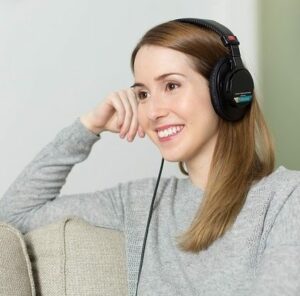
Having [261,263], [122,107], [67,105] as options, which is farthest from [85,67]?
[261,263]

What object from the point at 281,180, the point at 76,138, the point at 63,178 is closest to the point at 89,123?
the point at 76,138

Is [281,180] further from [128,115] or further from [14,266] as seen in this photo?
[14,266]

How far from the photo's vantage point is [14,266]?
3.89 feet

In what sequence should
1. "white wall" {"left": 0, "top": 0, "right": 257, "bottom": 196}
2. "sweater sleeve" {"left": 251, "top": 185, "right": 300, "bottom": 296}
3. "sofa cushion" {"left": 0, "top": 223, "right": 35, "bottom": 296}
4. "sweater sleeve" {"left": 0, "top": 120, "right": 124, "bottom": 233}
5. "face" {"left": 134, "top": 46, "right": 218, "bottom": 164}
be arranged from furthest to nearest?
1. "white wall" {"left": 0, "top": 0, "right": 257, "bottom": 196}
2. "sweater sleeve" {"left": 0, "top": 120, "right": 124, "bottom": 233}
3. "face" {"left": 134, "top": 46, "right": 218, "bottom": 164}
4. "sofa cushion" {"left": 0, "top": 223, "right": 35, "bottom": 296}
5. "sweater sleeve" {"left": 251, "top": 185, "right": 300, "bottom": 296}

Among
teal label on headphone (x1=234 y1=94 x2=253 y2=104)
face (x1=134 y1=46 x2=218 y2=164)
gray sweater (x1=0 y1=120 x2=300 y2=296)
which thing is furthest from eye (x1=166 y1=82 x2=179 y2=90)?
gray sweater (x1=0 y1=120 x2=300 y2=296)

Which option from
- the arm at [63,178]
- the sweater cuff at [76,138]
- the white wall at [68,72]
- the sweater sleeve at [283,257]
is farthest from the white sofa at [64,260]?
the white wall at [68,72]

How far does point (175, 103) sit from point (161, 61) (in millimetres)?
94

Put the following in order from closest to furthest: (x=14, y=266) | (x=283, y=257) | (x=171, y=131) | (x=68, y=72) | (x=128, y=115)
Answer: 1. (x=283, y=257)
2. (x=14, y=266)
3. (x=171, y=131)
4. (x=128, y=115)
5. (x=68, y=72)

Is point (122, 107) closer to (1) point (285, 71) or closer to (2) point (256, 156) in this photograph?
(2) point (256, 156)

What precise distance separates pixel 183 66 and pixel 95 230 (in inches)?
15.7

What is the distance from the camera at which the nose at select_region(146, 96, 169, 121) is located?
4.21ft

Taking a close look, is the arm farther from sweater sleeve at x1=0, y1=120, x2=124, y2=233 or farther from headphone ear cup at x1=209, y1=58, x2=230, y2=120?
headphone ear cup at x1=209, y1=58, x2=230, y2=120

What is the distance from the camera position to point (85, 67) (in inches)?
68.1

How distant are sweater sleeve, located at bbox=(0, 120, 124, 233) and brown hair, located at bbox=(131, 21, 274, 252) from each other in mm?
242
